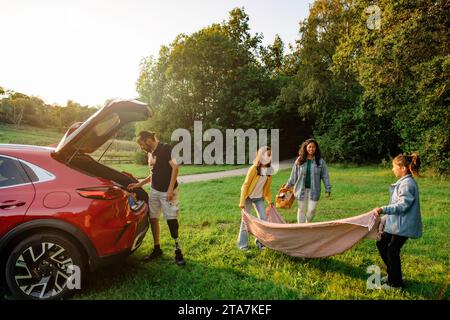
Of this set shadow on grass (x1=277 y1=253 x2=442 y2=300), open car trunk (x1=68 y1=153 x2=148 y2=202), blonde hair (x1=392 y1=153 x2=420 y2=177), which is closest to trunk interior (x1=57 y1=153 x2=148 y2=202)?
open car trunk (x1=68 y1=153 x2=148 y2=202)

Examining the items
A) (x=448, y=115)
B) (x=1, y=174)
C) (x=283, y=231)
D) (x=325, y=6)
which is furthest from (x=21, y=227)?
(x=325, y=6)

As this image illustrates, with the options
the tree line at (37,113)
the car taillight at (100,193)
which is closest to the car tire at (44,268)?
the car taillight at (100,193)

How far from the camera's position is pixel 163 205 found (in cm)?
501

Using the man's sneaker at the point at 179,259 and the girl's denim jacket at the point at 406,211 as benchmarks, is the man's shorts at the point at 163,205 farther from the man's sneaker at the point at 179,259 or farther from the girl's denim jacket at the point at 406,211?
the girl's denim jacket at the point at 406,211

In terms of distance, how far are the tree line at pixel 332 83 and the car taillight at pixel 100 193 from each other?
1304 centimetres

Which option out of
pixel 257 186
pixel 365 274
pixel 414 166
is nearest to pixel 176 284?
pixel 257 186

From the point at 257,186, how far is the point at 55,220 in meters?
3.09

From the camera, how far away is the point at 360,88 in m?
28.2

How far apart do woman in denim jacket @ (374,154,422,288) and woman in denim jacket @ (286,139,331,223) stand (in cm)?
190

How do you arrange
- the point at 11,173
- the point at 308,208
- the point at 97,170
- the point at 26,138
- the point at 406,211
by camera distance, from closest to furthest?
the point at 11,173
the point at 406,211
the point at 97,170
the point at 308,208
the point at 26,138

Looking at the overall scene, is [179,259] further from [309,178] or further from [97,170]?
[309,178]

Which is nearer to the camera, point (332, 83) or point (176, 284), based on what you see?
point (176, 284)

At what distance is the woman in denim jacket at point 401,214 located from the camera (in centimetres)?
387
